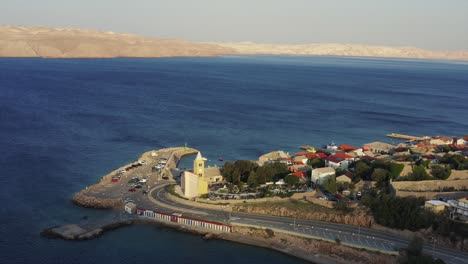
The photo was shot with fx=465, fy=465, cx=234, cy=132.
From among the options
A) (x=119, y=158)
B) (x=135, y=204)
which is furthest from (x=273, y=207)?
(x=119, y=158)

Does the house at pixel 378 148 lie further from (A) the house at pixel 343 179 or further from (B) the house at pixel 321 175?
(A) the house at pixel 343 179

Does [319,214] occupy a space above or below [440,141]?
below

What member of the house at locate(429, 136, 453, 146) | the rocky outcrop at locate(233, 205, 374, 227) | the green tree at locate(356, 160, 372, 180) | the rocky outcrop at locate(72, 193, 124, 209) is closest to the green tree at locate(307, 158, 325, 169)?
the green tree at locate(356, 160, 372, 180)

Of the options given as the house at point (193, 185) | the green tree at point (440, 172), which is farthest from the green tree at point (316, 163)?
the house at point (193, 185)

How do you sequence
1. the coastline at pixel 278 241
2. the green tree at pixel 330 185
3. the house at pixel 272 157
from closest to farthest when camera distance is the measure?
1. the coastline at pixel 278 241
2. the green tree at pixel 330 185
3. the house at pixel 272 157

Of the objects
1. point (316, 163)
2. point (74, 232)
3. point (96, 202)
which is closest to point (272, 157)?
point (316, 163)

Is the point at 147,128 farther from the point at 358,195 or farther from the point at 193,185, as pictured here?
the point at 358,195

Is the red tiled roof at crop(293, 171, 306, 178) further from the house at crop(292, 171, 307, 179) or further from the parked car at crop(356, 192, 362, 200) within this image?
the parked car at crop(356, 192, 362, 200)
